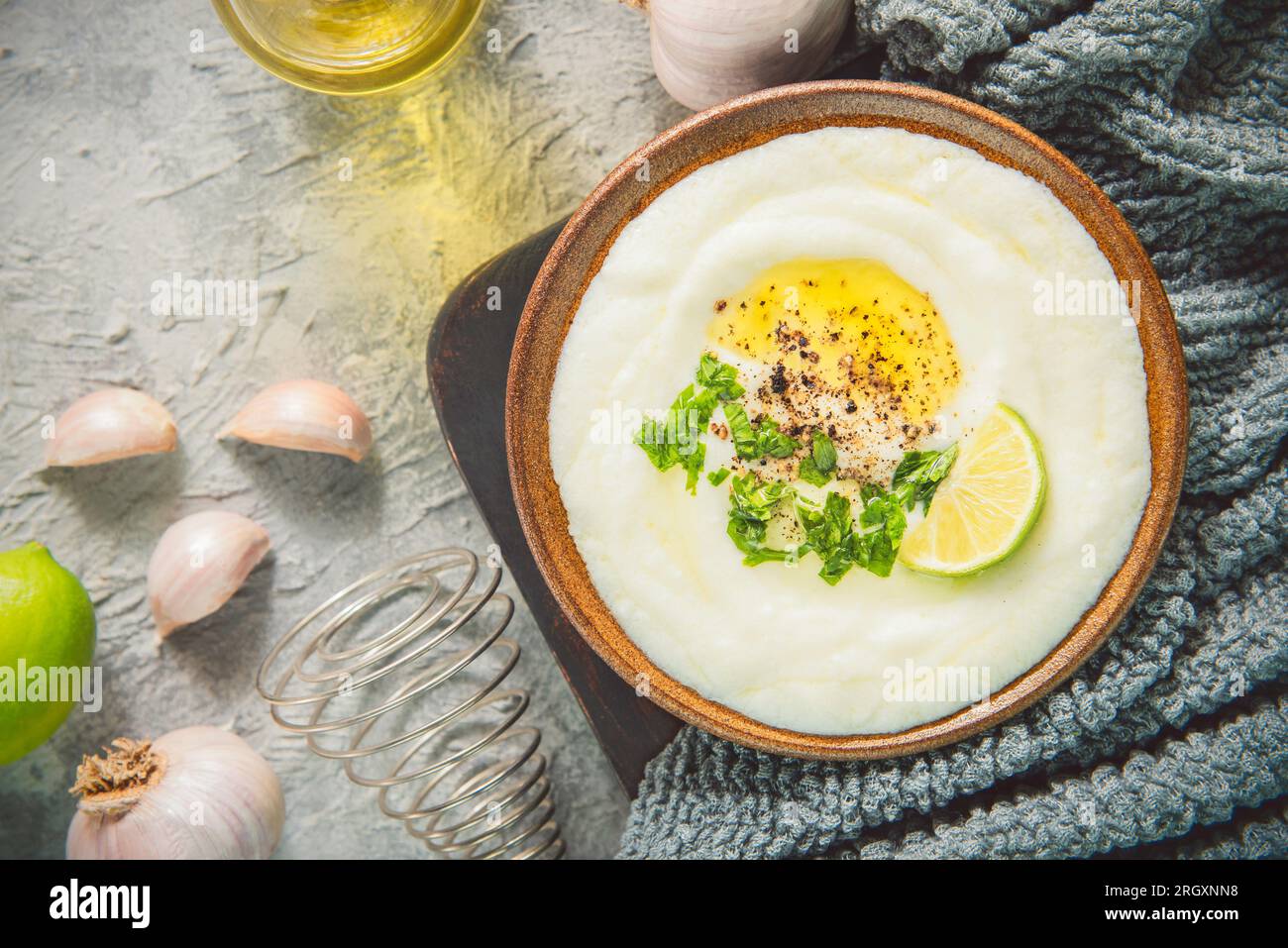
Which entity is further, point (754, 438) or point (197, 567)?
point (197, 567)

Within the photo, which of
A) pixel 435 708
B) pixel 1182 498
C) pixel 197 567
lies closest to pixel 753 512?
pixel 1182 498

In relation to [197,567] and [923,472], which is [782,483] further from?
[197,567]

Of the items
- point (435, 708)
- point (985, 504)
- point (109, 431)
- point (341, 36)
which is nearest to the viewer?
point (985, 504)

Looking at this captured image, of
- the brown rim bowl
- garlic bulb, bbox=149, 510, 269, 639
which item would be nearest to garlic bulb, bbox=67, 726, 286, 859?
garlic bulb, bbox=149, 510, 269, 639

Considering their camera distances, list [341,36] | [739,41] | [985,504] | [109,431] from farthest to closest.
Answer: [109,431], [341,36], [739,41], [985,504]

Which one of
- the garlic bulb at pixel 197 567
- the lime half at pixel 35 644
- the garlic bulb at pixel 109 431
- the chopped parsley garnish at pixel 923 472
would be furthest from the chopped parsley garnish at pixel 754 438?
the lime half at pixel 35 644
